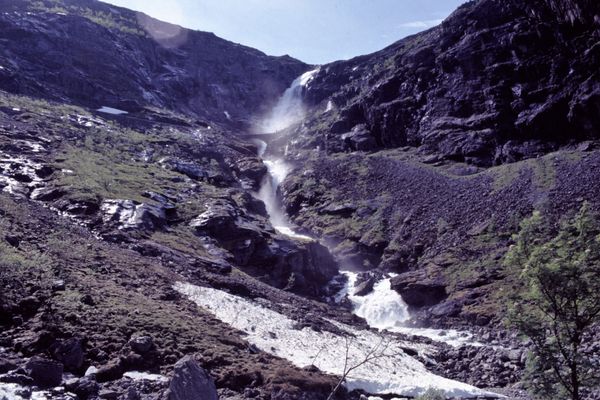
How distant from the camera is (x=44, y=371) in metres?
12.7

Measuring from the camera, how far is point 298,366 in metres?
18.7

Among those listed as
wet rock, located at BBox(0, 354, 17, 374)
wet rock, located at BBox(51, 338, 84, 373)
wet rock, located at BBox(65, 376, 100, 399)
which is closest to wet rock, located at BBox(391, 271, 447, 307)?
wet rock, located at BBox(51, 338, 84, 373)

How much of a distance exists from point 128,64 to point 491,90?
79393 mm

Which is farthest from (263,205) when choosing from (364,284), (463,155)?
(463,155)

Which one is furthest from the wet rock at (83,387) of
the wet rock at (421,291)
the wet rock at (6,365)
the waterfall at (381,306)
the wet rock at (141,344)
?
the wet rock at (421,291)

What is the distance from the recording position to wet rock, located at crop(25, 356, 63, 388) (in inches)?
494

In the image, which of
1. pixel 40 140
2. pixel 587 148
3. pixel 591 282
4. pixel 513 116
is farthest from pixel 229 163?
pixel 591 282

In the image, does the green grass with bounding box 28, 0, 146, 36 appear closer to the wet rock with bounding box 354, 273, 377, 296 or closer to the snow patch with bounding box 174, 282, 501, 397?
the wet rock with bounding box 354, 273, 377, 296

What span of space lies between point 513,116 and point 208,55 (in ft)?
332

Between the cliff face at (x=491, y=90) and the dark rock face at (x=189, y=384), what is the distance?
2113 inches

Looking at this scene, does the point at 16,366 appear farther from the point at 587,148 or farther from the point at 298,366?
the point at 587,148

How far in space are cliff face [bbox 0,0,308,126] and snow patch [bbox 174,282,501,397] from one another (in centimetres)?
6795

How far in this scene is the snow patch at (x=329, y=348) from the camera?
18734mm

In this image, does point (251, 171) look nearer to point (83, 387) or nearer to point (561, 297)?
point (83, 387)
